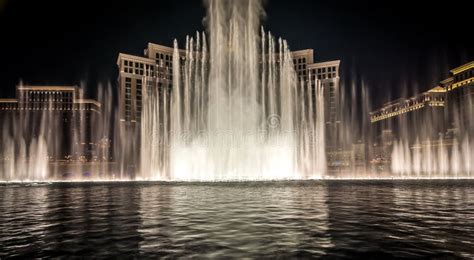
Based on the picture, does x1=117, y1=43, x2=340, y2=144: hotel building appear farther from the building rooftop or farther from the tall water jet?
the tall water jet

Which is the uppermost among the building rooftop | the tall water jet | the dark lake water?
the building rooftop

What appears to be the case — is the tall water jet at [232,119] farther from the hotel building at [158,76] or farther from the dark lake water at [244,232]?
the hotel building at [158,76]

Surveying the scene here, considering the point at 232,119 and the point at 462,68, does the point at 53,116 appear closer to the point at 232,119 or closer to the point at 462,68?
the point at 232,119

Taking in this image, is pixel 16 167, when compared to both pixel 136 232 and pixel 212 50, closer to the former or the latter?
pixel 212 50

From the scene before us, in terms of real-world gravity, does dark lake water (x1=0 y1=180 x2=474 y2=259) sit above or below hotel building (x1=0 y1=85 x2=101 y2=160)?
below

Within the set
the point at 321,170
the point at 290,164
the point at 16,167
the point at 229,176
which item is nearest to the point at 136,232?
the point at 229,176

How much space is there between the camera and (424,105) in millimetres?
114875

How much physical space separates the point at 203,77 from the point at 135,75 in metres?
64.0

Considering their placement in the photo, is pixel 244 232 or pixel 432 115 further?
pixel 432 115

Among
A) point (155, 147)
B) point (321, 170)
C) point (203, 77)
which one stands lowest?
point (321, 170)

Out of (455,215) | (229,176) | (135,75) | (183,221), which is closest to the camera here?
(183,221)

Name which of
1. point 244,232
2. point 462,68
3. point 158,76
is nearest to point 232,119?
point 244,232

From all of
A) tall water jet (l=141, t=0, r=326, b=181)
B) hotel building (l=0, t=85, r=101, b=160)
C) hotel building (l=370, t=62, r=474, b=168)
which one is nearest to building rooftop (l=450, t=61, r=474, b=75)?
hotel building (l=370, t=62, r=474, b=168)

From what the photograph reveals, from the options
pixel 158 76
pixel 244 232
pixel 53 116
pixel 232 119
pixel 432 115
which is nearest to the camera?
pixel 244 232
